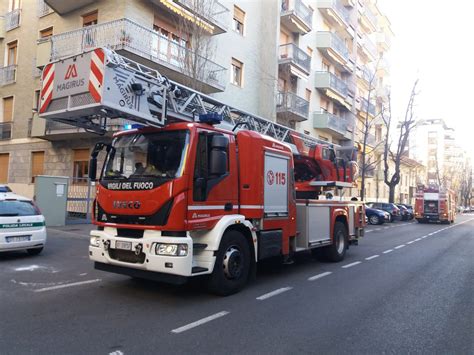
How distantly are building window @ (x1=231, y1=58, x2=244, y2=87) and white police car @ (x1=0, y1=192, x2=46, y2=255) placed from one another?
14.6 metres

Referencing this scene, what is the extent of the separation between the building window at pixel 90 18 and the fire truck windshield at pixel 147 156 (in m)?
13.8

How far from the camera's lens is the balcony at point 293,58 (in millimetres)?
25234

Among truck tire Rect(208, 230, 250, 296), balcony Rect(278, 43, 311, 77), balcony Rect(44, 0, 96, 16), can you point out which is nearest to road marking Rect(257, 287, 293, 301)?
truck tire Rect(208, 230, 250, 296)

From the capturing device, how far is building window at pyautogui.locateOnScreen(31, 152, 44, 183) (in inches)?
850

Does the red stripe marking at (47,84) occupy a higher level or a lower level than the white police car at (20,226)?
higher

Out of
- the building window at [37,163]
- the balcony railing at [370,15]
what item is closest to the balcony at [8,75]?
the building window at [37,163]

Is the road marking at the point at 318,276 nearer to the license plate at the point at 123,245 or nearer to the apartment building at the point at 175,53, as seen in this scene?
the license plate at the point at 123,245

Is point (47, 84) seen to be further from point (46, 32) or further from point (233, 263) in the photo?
point (46, 32)

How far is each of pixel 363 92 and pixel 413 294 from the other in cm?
3888

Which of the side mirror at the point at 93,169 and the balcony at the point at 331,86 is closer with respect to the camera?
the side mirror at the point at 93,169

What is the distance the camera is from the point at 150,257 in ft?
19.1

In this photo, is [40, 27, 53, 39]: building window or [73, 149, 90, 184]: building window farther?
[40, 27, 53, 39]: building window

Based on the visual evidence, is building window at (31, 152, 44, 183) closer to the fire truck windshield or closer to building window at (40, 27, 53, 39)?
building window at (40, 27, 53, 39)

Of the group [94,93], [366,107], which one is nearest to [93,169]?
[94,93]
